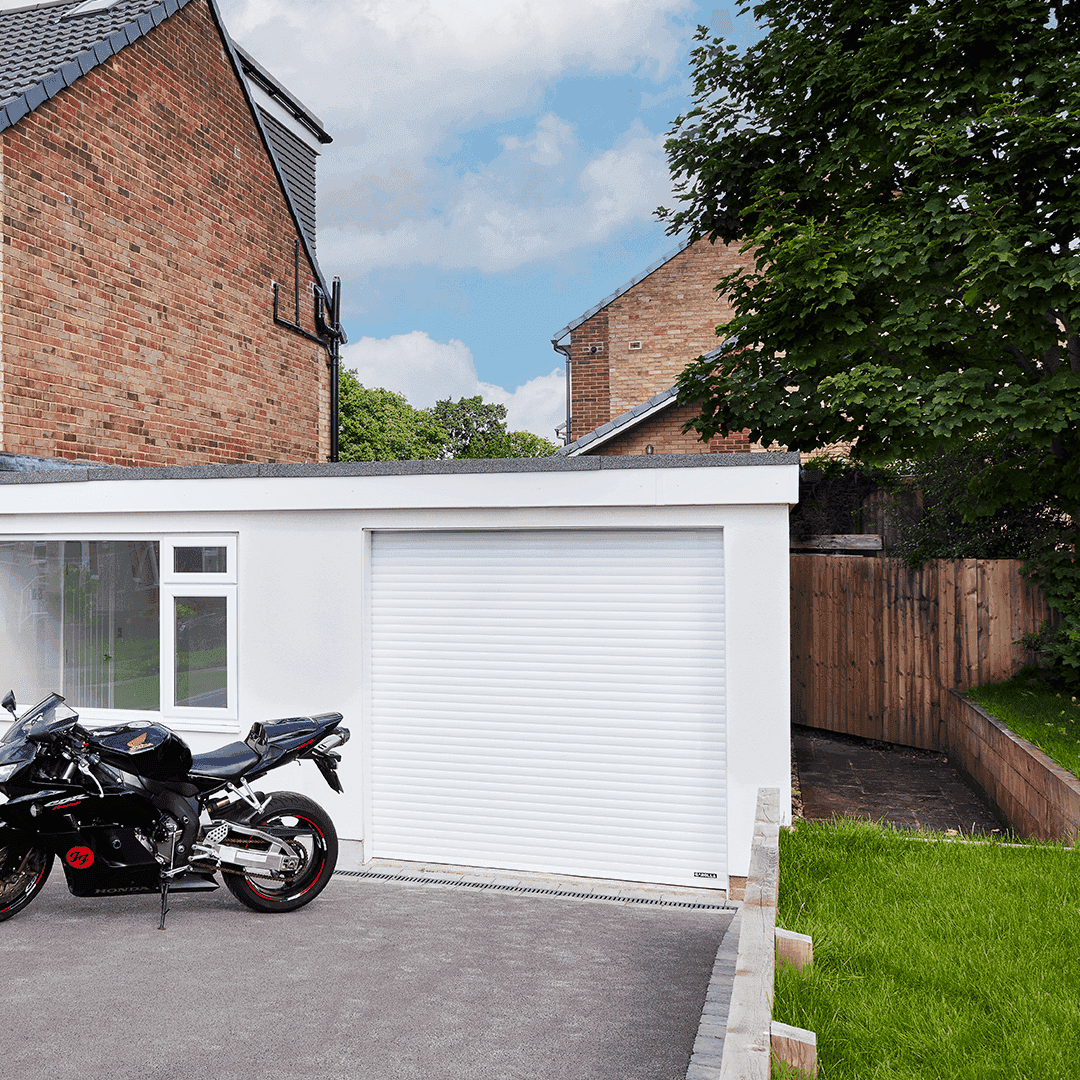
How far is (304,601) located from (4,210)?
5.13m

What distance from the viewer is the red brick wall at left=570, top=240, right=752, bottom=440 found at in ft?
78.8

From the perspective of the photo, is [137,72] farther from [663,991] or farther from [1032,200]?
[663,991]

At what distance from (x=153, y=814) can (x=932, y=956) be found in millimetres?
4345

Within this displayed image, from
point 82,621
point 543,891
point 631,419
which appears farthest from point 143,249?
point 631,419

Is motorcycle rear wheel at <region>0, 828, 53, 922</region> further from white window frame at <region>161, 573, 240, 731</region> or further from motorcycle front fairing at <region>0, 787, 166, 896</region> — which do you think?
white window frame at <region>161, 573, 240, 731</region>

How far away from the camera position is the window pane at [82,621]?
316 inches

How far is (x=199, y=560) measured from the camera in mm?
7875

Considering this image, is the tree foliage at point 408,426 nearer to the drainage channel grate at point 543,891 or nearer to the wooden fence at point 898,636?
the wooden fence at point 898,636

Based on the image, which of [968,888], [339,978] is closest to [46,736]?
[339,978]

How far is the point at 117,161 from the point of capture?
35.3ft

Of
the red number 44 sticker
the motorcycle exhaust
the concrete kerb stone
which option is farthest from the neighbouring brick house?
Result: the concrete kerb stone

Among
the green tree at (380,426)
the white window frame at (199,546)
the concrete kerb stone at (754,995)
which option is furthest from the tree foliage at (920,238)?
the green tree at (380,426)

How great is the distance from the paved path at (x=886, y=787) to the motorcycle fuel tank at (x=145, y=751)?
16.5ft

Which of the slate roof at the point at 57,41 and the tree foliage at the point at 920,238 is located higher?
the slate roof at the point at 57,41
